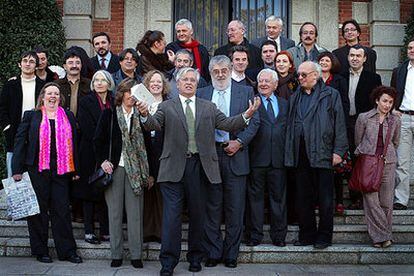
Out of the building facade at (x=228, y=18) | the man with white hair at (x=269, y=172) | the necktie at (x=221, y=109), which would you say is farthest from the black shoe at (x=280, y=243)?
the building facade at (x=228, y=18)

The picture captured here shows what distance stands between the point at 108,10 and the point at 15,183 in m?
5.58

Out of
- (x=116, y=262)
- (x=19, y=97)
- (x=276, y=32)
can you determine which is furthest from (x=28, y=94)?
(x=276, y=32)

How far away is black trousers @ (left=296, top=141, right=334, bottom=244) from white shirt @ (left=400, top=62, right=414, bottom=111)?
213 cm

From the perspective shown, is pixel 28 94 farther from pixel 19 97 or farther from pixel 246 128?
pixel 246 128

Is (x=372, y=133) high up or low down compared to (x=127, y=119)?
down

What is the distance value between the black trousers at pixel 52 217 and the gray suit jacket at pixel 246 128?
1851mm

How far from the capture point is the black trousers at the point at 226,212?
646 cm

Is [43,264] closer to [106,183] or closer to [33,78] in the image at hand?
[106,183]

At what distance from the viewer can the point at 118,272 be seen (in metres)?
6.20

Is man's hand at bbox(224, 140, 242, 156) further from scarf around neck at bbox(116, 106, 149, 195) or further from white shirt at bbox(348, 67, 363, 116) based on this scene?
white shirt at bbox(348, 67, 363, 116)

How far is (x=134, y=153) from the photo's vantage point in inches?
252

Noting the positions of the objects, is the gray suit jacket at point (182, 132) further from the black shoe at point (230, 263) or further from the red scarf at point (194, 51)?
the red scarf at point (194, 51)

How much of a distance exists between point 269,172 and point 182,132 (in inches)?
48.6

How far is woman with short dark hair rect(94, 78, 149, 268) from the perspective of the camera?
6.37 meters
